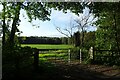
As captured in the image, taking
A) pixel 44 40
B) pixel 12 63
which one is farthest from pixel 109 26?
pixel 44 40

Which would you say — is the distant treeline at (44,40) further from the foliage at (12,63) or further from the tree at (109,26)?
the foliage at (12,63)

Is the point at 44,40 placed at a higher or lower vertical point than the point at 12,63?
higher

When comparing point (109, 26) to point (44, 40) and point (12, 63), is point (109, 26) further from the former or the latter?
point (44, 40)

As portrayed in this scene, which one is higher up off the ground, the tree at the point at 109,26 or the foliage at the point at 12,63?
the tree at the point at 109,26

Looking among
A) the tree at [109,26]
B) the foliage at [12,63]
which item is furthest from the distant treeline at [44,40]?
the foliage at [12,63]

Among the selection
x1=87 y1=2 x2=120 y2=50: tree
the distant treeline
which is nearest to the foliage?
x1=87 y1=2 x2=120 y2=50: tree

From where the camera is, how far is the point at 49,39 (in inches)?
2136

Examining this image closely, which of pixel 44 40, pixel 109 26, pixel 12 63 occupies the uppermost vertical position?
pixel 109 26

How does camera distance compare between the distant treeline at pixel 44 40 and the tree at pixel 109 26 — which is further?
the distant treeline at pixel 44 40

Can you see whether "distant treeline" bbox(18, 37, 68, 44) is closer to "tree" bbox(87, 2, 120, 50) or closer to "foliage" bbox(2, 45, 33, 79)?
"tree" bbox(87, 2, 120, 50)

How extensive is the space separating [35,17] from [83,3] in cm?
378

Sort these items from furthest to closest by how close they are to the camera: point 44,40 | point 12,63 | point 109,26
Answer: point 44,40 < point 109,26 < point 12,63

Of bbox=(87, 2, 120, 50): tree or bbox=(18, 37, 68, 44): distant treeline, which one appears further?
bbox=(18, 37, 68, 44): distant treeline

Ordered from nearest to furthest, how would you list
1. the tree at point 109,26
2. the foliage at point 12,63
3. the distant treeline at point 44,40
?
the foliage at point 12,63, the tree at point 109,26, the distant treeline at point 44,40
